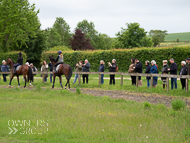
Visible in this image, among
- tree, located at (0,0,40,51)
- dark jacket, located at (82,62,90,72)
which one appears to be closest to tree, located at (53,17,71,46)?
tree, located at (0,0,40,51)

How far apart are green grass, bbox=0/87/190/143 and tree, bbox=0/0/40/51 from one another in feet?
106

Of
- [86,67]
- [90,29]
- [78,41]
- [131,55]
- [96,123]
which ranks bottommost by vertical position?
[96,123]

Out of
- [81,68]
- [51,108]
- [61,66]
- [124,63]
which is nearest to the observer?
[51,108]

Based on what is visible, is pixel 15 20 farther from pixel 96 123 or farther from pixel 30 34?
pixel 96 123

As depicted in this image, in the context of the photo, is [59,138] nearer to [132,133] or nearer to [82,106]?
[132,133]

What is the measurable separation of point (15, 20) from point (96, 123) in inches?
1467

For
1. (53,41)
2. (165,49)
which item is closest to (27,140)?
(165,49)

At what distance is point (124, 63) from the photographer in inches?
1209

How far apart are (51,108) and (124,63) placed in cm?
2201

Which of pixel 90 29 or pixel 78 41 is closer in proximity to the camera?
pixel 78 41

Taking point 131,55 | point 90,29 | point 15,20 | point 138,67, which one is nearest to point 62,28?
point 90,29

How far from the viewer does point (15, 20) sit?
133 feet

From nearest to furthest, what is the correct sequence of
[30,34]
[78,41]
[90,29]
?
[30,34]
[78,41]
[90,29]

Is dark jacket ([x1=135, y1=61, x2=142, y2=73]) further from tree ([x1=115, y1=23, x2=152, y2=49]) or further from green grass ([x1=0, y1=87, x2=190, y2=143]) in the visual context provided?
tree ([x1=115, y1=23, x2=152, y2=49])
